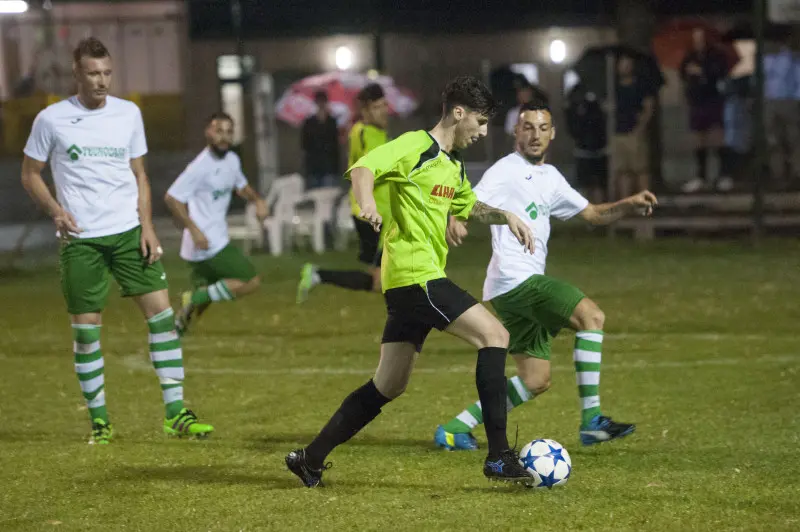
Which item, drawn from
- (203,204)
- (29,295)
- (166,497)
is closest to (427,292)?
(166,497)

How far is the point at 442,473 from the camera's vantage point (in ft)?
20.6

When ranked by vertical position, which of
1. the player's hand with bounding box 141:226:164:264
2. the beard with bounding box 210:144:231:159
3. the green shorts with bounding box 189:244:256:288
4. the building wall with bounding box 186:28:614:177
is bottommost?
the green shorts with bounding box 189:244:256:288

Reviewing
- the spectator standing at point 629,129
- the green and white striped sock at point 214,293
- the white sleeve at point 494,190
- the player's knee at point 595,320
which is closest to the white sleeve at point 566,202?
the white sleeve at point 494,190

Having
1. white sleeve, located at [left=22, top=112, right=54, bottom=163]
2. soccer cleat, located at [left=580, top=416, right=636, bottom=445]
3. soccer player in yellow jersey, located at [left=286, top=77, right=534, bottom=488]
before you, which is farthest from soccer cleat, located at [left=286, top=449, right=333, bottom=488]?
white sleeve, located at [left=22, top=112, right=54, bottom=163]

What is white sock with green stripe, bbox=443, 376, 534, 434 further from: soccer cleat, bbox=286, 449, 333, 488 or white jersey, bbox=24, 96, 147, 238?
white jersey, bbox=24, 96, 147, 238

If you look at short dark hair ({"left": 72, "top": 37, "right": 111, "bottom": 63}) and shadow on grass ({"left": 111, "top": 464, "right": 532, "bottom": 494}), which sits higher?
short dark hair ({"left": 72, "top": 37, "right": 111, "bottom": 63})

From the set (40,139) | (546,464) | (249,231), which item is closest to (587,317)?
(546,464)

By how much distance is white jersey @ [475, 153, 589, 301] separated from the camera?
685 centimetres

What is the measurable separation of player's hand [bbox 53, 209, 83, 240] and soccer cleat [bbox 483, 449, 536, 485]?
2755 mm

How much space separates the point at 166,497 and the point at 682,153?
25462mm

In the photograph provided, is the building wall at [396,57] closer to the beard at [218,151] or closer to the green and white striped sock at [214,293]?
the green and white striped sock at [214,293]

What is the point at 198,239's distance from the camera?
33.4 ft

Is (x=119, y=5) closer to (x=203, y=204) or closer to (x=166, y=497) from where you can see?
(x=203, y=204)

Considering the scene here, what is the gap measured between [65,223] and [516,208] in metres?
2.47
